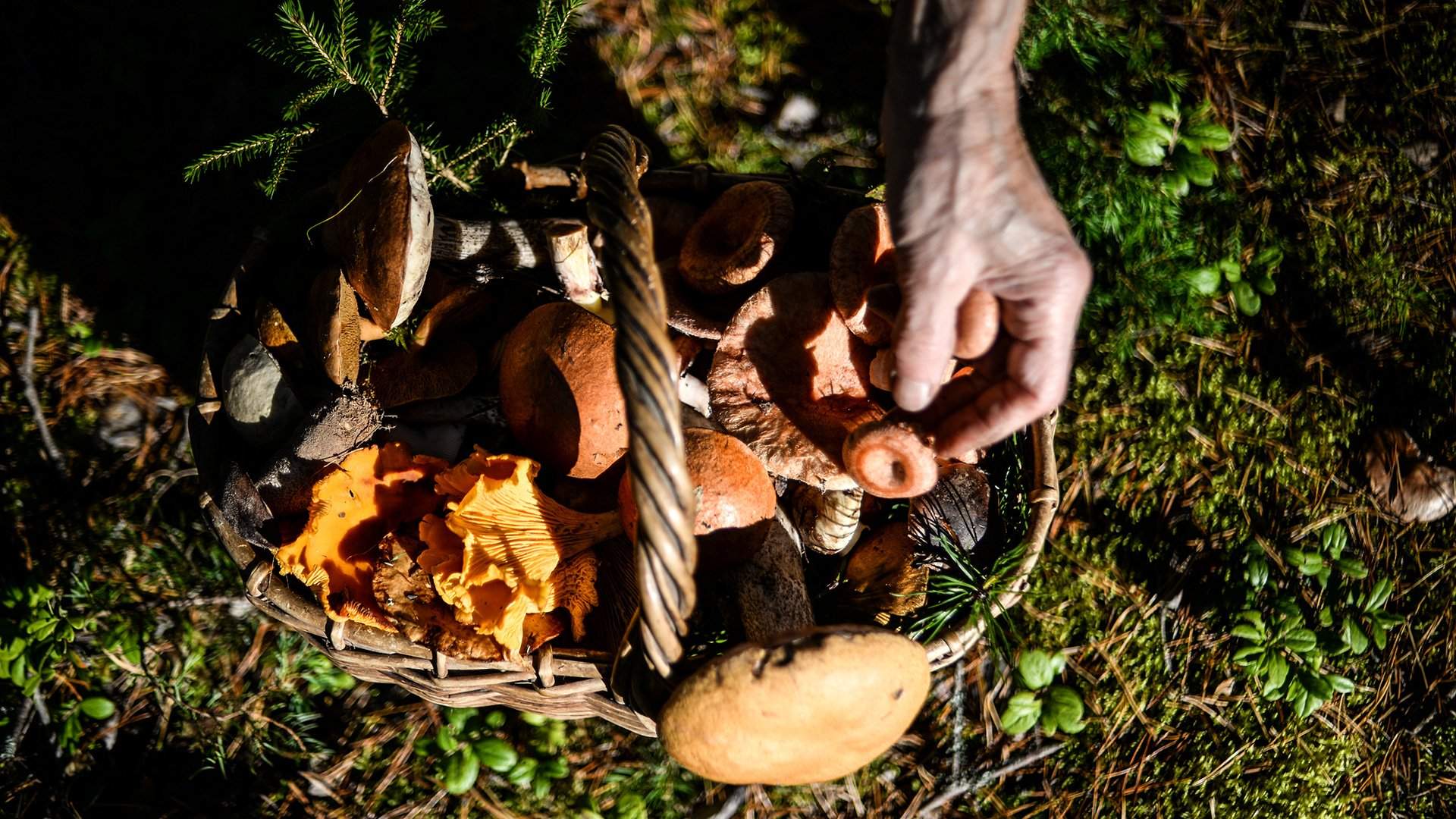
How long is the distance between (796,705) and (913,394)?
814 millimetres

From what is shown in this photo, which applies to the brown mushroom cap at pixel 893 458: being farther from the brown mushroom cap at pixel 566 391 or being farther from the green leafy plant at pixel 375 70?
the green leafy plant at pixel 375 70

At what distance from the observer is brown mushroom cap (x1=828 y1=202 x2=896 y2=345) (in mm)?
2369

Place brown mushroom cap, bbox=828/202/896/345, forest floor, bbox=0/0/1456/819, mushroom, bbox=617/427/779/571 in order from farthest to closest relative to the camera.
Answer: forest floor, bbox=0/0/1456/819
brown mushroom cap, bbox=828/202/896/345
mushroom, bbox=617/427/779/571

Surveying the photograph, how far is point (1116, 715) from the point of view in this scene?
10.8ft

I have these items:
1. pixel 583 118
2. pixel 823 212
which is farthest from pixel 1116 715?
pixel 583 118

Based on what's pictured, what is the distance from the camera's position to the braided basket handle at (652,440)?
1731mm

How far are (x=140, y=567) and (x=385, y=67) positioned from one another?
224 cm

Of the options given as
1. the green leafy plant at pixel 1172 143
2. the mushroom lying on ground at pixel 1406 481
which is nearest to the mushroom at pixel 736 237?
the green leafy plant at pixel 1172 143

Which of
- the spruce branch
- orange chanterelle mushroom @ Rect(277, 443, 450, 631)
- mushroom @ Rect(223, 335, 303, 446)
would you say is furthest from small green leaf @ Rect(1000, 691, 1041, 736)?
the spruce branch

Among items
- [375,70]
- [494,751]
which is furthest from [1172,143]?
[494,751]

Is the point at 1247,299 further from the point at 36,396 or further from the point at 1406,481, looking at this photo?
the point at 36,396

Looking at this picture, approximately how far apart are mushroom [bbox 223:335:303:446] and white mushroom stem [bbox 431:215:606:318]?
0.59 meters

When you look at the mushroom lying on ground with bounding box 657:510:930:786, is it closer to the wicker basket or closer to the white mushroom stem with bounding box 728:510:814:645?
the wicker basket

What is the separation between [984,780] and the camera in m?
3.29
